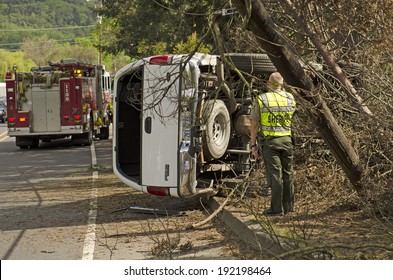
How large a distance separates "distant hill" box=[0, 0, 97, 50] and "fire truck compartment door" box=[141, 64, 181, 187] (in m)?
142

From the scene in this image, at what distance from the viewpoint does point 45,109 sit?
2816 centimetres

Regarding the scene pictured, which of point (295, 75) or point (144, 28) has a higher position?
point (144, 28)

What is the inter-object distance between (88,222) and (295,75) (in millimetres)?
4344

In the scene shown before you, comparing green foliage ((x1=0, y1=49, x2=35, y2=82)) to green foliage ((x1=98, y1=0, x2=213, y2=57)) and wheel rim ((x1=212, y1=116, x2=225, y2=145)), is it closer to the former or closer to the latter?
green foliage ((x1=98, y1=0, x2=213, y2=57))

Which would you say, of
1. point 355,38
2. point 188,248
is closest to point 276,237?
point 188,248

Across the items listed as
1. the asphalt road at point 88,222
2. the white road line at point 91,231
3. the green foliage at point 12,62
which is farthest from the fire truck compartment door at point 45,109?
the green foliage at point 12,62

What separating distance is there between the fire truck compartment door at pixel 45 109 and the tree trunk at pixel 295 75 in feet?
63.8

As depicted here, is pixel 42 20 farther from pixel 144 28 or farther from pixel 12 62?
pixel 144 28

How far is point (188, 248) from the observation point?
365 inches

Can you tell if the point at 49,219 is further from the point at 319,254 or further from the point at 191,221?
the point at 319,254

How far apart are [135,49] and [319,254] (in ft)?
84.0

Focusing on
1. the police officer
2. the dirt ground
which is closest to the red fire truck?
the dirt ground

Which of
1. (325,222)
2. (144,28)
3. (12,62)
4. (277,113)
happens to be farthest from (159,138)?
(12,62)

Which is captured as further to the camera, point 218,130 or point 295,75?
point 218,130
